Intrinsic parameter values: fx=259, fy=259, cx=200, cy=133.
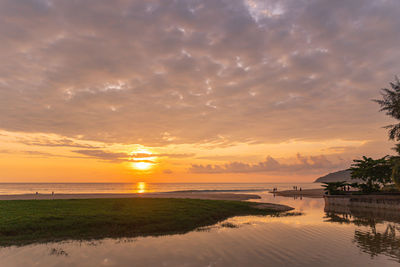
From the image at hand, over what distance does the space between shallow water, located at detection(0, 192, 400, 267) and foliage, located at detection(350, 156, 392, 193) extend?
28.0 m

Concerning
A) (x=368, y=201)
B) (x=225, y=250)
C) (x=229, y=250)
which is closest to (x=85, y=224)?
(x=225, y=250)

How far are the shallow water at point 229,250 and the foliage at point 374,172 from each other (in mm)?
27969

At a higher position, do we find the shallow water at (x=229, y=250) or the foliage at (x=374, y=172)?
the foliage at (x=374, y=172)

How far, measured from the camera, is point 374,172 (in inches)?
1959

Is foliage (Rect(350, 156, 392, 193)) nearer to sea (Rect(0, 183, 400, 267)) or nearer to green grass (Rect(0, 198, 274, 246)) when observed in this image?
sea (Rect(0, 183, 400, 267))

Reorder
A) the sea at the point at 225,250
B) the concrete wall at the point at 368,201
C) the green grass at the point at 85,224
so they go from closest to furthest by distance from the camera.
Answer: the sea at the point at 225,250 < the green grass at the point at 85,224 < the concrete wall at the point at 368,201

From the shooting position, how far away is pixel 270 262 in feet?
53.2

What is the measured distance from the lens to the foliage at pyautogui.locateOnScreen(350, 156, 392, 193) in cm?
4875

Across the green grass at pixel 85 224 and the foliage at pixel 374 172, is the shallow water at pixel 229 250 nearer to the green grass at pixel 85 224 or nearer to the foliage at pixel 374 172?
the green grass at pixel 85 224

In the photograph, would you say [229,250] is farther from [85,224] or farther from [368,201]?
[368,201]

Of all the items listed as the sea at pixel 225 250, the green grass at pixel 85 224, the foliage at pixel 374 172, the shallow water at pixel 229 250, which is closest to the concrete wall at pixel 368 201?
the foliage at pixel 374 172

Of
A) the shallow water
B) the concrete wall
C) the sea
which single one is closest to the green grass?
the sea

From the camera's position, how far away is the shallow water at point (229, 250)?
16219 millimetres

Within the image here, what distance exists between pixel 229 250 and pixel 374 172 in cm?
4401
